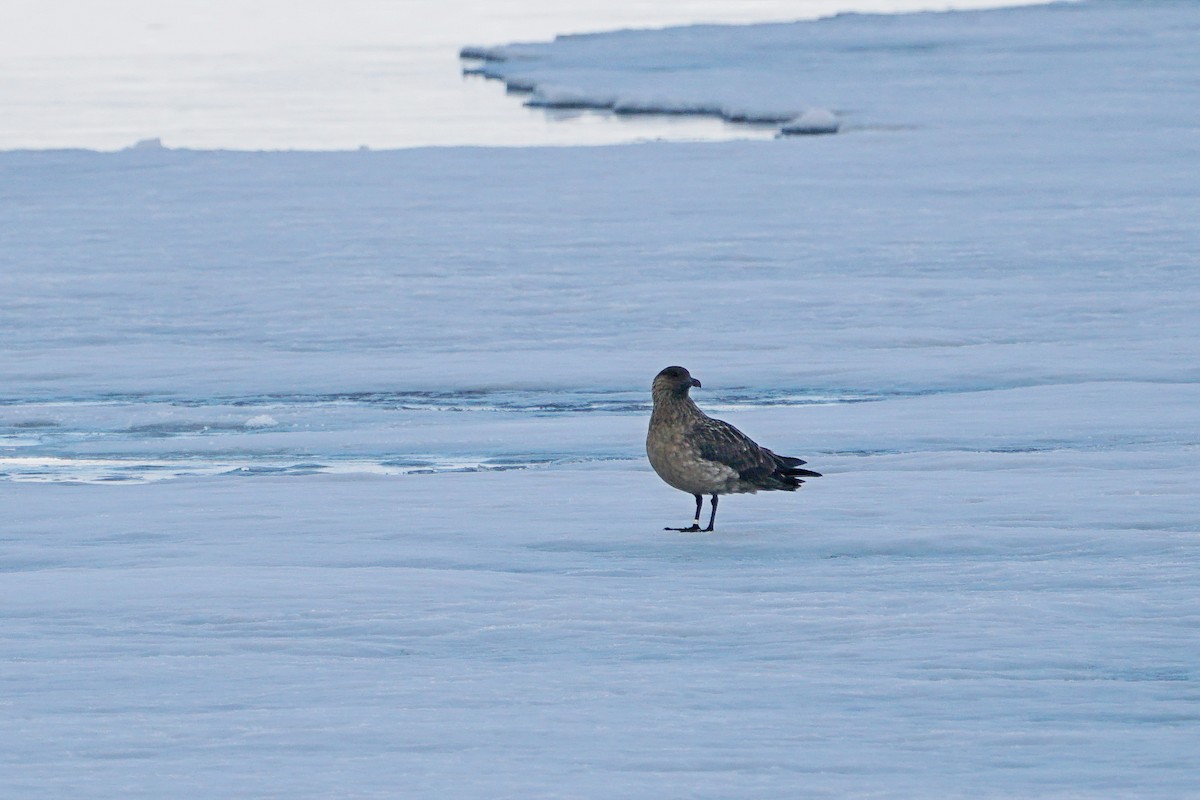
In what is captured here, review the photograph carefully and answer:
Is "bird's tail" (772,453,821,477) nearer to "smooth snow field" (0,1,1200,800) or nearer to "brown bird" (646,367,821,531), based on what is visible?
"brown bird" (646,367,821,531)

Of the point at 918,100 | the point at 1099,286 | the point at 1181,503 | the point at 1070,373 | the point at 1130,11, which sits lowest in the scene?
the point at 1181,503

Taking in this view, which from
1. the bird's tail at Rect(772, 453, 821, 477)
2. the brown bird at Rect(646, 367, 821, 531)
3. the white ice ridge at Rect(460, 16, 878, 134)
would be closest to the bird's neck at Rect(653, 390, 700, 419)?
the brown bird at Rect(646, 367, 821, 531)

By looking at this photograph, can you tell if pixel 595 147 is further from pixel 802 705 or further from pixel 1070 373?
pixel 802 705

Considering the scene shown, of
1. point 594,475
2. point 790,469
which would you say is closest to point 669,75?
point 594,475

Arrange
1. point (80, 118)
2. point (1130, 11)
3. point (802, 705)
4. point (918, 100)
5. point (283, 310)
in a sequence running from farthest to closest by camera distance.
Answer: point (1130, 11), point (80, 118), point (918, 100), point (283, 310), point (802, 705)

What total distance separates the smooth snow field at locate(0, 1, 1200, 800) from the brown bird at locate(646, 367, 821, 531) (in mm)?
198

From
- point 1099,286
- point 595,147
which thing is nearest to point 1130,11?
point 595,147

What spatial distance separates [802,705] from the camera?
3.72m

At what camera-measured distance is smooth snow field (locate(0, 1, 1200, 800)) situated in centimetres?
355

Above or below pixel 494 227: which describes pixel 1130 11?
above

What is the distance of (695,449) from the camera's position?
5.07 metres

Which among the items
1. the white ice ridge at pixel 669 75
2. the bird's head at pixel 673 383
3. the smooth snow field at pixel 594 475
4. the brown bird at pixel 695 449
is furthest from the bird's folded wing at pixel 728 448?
the white ice ridge at pixel 669 75

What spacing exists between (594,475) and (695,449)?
1248 millimetres

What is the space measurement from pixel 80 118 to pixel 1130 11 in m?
14.2
